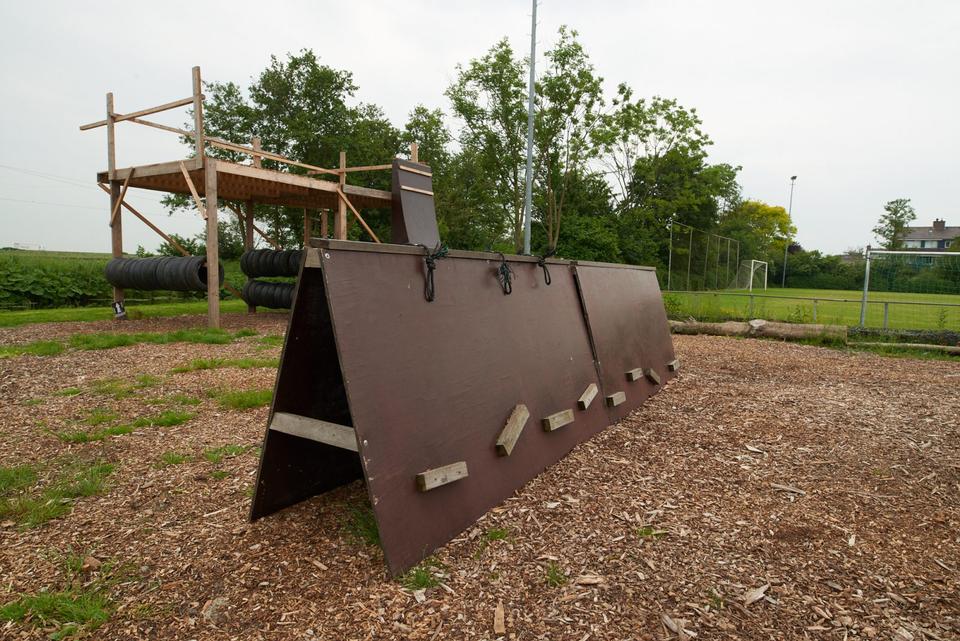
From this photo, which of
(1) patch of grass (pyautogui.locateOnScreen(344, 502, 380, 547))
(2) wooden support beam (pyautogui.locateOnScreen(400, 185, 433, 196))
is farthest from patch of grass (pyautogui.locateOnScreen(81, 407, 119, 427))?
(2) wooden support beam (pyautogui.locateOnScreen(400, 185, 433, 196))

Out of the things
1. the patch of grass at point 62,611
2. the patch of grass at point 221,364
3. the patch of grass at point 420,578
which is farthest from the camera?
the patch of grass at point 221,364

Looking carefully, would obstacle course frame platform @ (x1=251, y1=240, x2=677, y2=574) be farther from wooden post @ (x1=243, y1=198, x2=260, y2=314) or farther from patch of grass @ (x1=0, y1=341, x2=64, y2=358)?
Result: wooden post @ (x1=243, y1=198, x2=260, y2=314)

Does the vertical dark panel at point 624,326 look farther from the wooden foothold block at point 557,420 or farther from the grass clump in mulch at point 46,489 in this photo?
the grass clump in mulch at point 46,489

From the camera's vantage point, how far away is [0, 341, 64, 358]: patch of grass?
614 centimetres

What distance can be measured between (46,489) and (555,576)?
262 centimetres

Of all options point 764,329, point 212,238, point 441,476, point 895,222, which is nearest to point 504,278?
point 441,476

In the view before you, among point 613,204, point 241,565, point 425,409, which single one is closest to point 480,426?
point 425,409

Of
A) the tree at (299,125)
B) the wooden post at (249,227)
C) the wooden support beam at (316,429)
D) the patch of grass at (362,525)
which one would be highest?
the tree at (299,125)

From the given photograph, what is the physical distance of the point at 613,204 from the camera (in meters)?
23.6

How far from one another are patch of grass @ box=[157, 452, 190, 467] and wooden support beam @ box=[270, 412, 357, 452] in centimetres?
118

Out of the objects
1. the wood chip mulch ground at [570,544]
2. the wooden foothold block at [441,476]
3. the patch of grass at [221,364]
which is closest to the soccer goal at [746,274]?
the patch of grass at [221,364]

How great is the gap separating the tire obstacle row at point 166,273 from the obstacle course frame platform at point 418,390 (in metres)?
7.85

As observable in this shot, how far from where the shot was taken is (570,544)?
2293 millimetres

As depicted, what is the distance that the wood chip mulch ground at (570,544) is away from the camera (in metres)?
1.80
